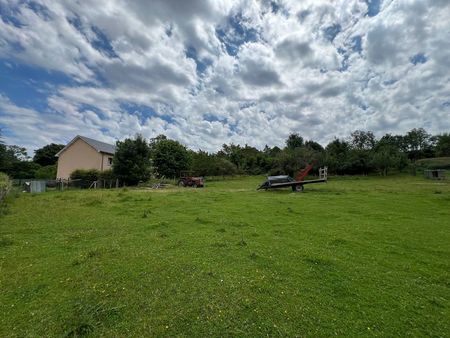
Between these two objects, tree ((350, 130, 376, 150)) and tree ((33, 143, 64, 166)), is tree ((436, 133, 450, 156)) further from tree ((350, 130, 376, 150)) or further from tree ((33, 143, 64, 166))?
tree ((33, 143, 64, 166))

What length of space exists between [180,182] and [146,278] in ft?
97.7

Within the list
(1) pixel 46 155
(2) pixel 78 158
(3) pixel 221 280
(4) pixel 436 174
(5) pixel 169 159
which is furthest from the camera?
(1) pixel 46 155

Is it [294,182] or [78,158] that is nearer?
[294,182]

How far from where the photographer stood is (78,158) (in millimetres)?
35375

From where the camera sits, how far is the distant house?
34719 millimetres

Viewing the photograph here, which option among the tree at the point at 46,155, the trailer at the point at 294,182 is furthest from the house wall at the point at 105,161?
the tree at the point at 46,155

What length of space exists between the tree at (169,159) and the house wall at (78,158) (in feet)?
27.1

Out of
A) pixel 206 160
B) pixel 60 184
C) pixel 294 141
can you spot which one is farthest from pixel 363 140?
pixel 60 184

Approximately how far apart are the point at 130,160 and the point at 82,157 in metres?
11.0

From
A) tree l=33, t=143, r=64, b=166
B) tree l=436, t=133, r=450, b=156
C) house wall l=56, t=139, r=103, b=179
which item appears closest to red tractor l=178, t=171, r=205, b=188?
house wall l=56, t=139, r=103, b=179

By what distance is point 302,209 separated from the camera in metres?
13.2

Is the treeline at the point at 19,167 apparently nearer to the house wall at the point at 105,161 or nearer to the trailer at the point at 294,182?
the house wall at the point at 105,161

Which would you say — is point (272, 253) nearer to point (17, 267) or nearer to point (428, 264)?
point (428, 264)

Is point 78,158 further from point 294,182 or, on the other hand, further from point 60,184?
point 294,182
